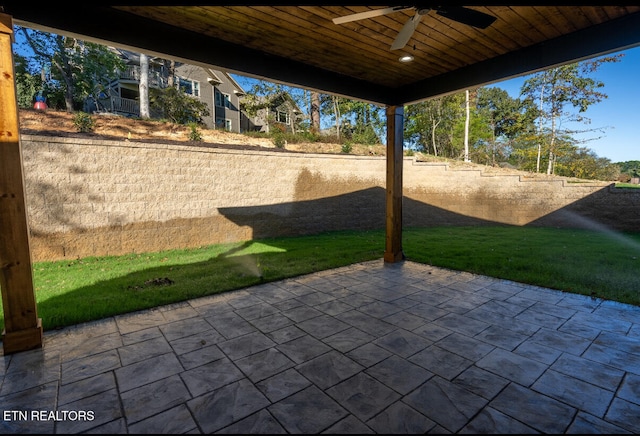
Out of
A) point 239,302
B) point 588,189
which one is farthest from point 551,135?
point 239,302

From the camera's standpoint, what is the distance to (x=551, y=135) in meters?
14.3

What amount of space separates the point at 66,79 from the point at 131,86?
531 cm

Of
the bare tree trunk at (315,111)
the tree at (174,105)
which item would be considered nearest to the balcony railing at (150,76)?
the tree at (174,105)

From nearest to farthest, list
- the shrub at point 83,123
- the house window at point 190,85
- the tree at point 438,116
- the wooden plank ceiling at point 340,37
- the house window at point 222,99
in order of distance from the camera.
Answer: the wooden plank ceiling at point 340,37, the shrub at point 83,123, the house window at point 190,85, the tree at point 438,116, the house window at point 222,99

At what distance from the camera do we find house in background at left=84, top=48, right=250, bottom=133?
1634 cm

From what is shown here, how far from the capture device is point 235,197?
293 inches

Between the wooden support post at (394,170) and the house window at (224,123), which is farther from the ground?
the house window at (224,123)

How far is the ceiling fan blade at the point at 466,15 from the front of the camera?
2.34m

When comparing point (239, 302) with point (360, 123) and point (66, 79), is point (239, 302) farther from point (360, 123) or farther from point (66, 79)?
point (360, 123)

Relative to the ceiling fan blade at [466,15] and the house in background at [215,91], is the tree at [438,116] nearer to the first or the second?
the house in background at [215,91]

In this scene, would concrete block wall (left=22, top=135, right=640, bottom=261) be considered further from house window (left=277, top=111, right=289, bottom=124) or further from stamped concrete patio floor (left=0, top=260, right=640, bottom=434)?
house window (left=277, top=111, right=289, bottom=124)

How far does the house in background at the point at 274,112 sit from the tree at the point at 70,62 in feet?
24.0

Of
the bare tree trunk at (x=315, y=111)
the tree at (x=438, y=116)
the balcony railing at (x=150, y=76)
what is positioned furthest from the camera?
the tree at (x=438, y=116)

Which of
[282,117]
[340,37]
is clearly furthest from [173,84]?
[340,37]
